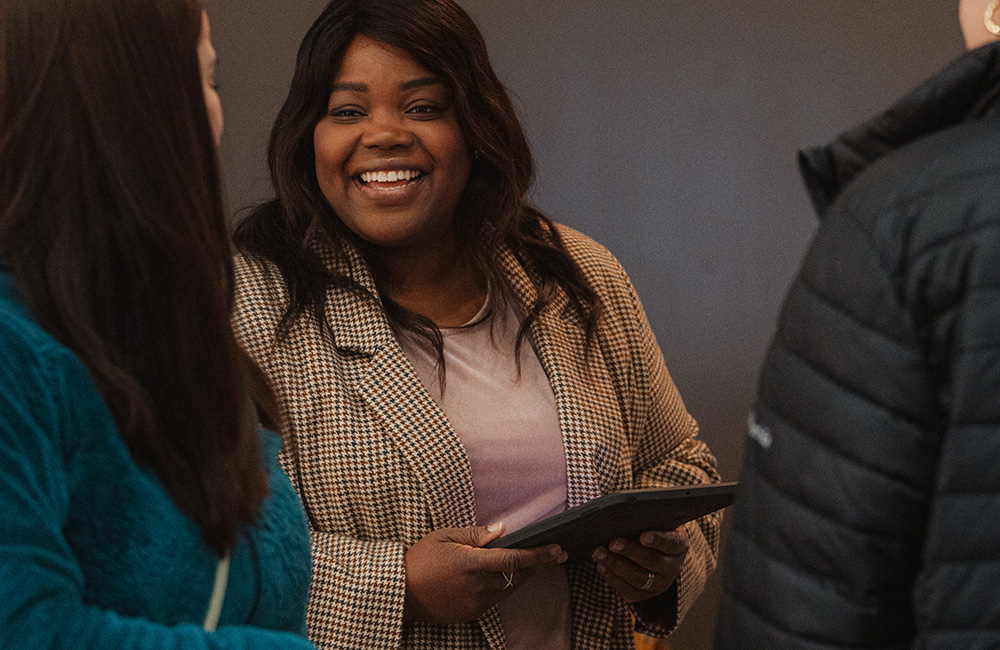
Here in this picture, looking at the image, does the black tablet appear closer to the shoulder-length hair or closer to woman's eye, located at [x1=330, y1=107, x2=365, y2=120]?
the shoulder-length hair

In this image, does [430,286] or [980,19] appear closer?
[980,19]

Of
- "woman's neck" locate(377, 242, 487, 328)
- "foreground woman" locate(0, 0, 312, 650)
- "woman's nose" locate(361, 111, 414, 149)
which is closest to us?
"foreground woman" locate(0, 0, 312, 650)

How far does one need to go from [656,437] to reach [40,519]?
4.34 ft

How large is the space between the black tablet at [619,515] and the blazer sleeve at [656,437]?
0.25 metres

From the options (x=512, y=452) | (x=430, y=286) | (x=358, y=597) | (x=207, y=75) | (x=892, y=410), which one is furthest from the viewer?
(x=430, y=286)

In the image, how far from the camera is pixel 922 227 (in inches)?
31.1

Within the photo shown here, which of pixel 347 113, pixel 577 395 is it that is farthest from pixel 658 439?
pixel 347 113

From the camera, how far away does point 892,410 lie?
80cm

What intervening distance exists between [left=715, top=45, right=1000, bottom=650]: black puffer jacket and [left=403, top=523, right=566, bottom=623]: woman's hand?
0.77 m

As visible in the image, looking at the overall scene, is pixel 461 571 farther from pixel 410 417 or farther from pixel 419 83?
pixel 419 83

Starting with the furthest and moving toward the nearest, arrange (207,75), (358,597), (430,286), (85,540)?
(430,286)
(358,597)
(207,75)
(85,540)

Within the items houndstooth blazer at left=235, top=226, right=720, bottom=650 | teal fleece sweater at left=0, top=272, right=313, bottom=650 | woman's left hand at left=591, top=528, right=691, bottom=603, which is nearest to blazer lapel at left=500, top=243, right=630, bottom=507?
houndstooth blazer at left=235, top=226, right=720, bottom=650

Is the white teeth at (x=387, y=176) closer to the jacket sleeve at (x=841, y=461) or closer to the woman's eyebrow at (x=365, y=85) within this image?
the woman's eyebrow at (x=365, y=85)

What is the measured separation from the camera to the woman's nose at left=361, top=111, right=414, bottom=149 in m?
1.84
